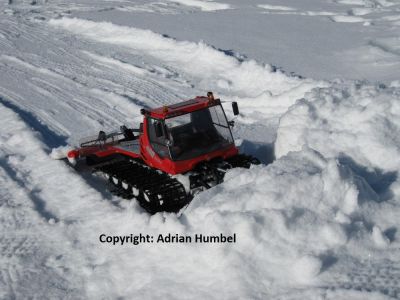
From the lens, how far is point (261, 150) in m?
9.55

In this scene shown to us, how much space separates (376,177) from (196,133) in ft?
8.92

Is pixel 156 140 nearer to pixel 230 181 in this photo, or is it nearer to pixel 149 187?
pixel 149 187

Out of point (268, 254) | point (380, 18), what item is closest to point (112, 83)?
point (268, 254)

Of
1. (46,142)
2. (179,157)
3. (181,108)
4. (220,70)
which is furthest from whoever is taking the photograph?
(220,70)

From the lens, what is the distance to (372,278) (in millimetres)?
5250

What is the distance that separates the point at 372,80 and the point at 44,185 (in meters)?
8.34

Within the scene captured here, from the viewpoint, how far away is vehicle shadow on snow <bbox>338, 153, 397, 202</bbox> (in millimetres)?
6870

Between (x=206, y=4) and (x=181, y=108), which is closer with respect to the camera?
(x=181, y=108)

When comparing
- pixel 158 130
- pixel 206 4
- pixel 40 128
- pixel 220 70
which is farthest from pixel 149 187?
pixel 206 4

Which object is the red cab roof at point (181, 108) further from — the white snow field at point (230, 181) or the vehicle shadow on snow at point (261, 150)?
the vehicle shadow on snow at point (261, 150)

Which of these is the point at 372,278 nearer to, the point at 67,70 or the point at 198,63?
A: the point at 198,63

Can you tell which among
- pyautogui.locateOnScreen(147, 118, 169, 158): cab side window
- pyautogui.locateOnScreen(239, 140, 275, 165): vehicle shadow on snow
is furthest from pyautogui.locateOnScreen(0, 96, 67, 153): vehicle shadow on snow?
pyautogui.locateOnScreen(239, 140, 275, 165): vehicle shadow on snow

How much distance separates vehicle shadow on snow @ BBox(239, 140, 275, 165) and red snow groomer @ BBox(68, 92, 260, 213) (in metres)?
1.27

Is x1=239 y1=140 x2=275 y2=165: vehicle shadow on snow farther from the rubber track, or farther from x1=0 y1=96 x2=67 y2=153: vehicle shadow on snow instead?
x1=0 y1=96 x2=67 y2=153: vehicle shadow on snow
